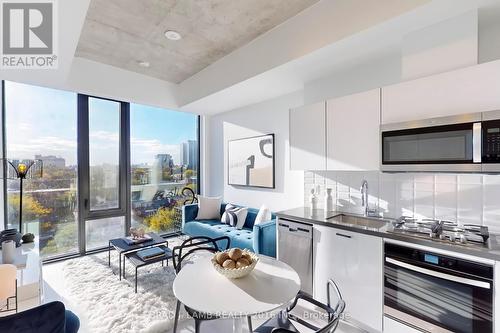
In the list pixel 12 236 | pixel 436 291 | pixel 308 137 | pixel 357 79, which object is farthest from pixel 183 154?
pixel 436 291

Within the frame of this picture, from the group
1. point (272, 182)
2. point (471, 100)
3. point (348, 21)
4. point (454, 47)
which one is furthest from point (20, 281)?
point (454, 47)

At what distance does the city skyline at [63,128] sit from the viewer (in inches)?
133

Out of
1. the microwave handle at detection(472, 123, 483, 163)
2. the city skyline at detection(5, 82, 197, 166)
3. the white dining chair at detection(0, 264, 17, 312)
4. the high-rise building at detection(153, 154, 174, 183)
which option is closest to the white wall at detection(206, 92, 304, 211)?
the high-rise building at detection(153, 154, 174, 183)

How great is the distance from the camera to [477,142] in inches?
65.7

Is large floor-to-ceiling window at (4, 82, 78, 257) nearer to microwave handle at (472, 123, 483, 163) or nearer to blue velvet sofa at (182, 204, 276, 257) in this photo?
blue velvet sofa at (182, 204, 276, 257)

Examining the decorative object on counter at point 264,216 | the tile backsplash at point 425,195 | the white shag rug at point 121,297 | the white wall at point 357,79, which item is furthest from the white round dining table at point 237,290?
the white wall at point 357,79

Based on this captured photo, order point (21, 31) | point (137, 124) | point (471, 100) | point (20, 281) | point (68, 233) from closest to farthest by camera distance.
Result: point (471, 100) → point (20, 281) → point (21, 31) → point (68, 233) → point (137, 124)

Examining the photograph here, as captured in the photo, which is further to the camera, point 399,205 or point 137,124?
point 137,124

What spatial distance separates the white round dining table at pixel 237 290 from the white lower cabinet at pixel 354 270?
0.74 m

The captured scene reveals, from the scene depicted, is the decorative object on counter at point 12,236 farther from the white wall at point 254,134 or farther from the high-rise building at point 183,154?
the white wall at point 254,134

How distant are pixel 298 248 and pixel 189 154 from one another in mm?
3424

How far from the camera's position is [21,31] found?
227cm

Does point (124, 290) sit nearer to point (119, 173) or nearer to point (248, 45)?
point (119, 173)

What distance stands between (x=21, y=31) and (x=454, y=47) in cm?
378
